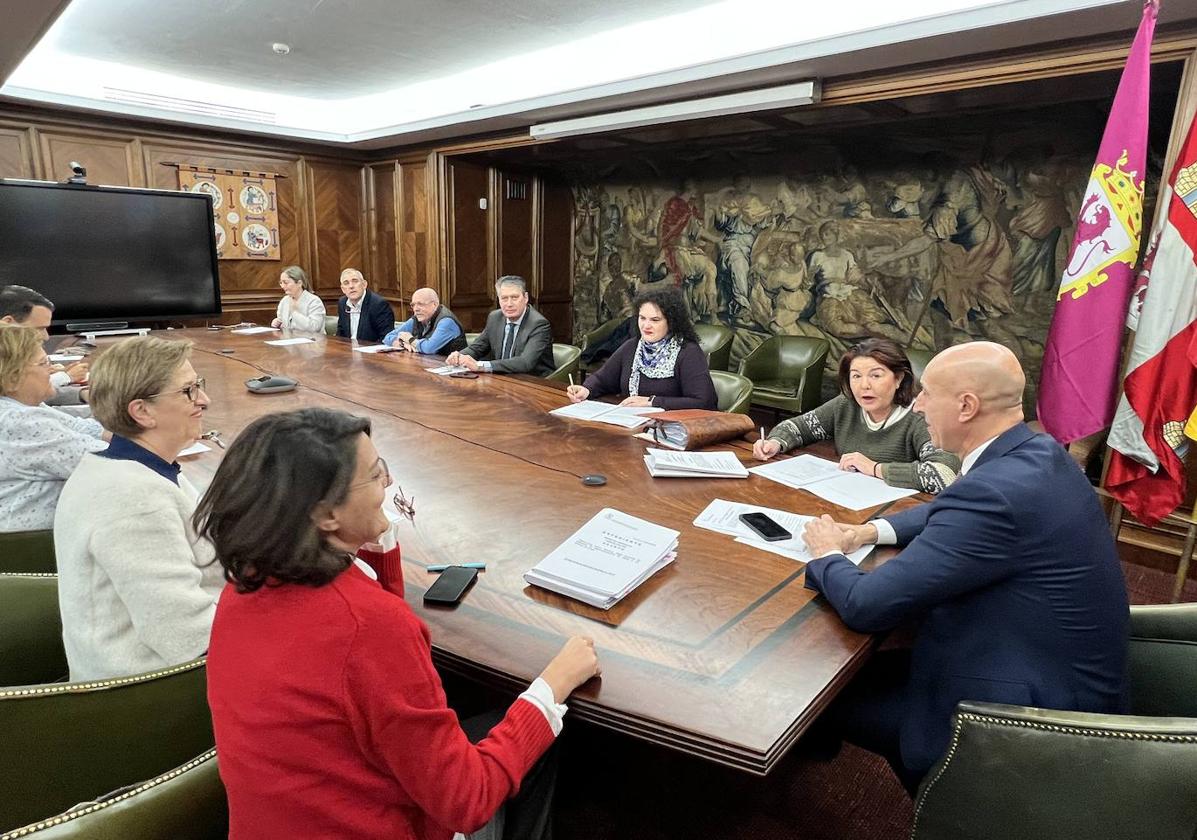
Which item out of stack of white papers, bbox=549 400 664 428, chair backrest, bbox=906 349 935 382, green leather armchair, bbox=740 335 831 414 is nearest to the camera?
stack of white papers, bbox=549 400 664 428

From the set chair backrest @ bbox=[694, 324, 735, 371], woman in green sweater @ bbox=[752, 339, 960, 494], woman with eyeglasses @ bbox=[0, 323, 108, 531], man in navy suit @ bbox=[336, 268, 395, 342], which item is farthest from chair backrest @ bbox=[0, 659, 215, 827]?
chair backrest @ bbox=[694, 324, 735, 371]

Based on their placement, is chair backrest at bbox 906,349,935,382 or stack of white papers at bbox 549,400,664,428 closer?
stack of white papers at bbox 549,400,664,428

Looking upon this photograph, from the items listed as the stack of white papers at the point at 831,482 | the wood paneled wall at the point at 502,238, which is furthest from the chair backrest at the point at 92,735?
the wood paneled wall at the point at 502,238

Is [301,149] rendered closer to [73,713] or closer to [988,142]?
[988,142]

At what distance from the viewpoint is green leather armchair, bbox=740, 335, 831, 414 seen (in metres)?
5.11

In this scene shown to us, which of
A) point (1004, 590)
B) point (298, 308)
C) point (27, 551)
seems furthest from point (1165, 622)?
point (298, 308)

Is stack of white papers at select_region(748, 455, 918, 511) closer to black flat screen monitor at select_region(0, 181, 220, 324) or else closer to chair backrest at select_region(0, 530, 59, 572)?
chair backrest at select_region(0, 530, 59, 572)

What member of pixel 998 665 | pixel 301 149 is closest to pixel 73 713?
pixel 998 665

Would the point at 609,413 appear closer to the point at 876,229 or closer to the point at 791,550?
the point at 791,550

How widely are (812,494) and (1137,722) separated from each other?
106 cm

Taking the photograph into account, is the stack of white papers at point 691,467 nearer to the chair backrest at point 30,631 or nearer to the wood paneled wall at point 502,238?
the chair backrest at point 30,631

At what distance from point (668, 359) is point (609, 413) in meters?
0.68

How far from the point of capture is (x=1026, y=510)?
1.27 metres

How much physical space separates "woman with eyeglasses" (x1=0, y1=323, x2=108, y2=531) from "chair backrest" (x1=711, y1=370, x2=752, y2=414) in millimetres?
2583
